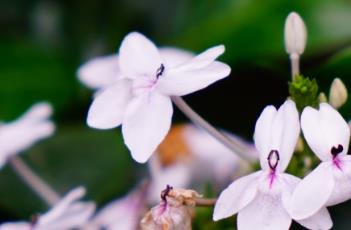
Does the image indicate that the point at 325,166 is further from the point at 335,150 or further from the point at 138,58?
the point at 138,58

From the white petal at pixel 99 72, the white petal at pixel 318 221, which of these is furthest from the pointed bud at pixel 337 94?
the white petal at pixel 99 72

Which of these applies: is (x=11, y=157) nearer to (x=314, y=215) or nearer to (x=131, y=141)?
(x=131, y=141)

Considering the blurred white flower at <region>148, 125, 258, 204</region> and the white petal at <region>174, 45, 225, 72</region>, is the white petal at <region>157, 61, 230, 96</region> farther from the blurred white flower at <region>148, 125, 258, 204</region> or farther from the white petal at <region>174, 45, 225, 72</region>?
the blurred white flower at <region>148, 125, 258, 204</region>

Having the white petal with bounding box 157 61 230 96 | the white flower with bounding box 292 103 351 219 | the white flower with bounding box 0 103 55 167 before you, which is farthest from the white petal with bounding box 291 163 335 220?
the white flower with bounding box 0 103 55 167

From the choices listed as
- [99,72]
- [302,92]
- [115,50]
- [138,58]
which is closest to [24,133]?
[99,72]

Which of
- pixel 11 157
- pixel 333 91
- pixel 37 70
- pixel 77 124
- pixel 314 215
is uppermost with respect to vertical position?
pixel 37 70

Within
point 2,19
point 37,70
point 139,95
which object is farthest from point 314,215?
point 2,19
